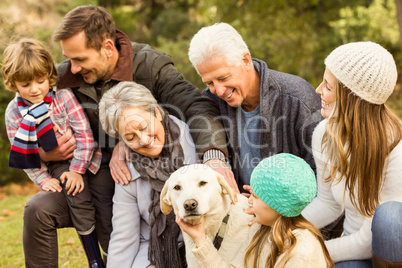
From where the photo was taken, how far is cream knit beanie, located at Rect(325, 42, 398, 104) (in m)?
2.38

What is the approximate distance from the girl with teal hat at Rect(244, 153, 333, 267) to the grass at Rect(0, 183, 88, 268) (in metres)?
2.55

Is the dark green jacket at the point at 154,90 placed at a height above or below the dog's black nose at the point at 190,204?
above

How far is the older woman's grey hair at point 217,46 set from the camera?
3137 millimetres

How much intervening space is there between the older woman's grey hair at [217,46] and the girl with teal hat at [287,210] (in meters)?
1.09

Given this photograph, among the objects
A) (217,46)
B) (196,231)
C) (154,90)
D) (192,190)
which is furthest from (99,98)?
(196,231)

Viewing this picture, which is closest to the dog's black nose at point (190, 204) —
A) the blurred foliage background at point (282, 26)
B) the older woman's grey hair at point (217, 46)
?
the older woman's grey hair at point (217, 46)

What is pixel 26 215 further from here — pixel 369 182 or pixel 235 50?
pixel 369 182

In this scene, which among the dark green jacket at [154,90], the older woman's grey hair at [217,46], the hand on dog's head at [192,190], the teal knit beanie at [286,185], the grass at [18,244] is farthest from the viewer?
the grass at [18,244]

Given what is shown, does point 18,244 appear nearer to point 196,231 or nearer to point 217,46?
point 196,231

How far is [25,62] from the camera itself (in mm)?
3213

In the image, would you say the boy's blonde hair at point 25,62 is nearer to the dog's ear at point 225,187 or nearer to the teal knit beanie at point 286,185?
the dog's ear at point 225,187

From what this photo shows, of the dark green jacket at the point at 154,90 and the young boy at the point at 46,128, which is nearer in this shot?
the young boy at the point at 46,128

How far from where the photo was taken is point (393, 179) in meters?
2.45

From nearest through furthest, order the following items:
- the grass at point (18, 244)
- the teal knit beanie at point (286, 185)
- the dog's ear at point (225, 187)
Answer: the teal knit beanie at point (286, 185) → the dog's ear at point (225, 187) → the grass at point (18, 244)
